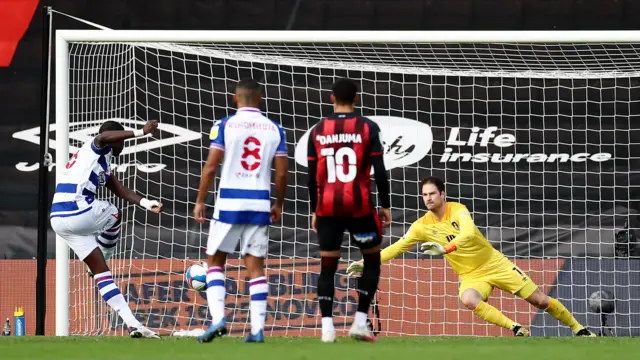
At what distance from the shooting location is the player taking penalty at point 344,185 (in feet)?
23.6

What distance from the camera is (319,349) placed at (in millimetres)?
Result: 6527

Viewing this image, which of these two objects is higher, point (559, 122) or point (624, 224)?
point (559, 122)

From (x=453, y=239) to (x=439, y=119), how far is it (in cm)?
318

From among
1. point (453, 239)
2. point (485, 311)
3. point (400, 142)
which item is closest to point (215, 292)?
point (453, 239)

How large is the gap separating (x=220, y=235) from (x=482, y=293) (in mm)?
3415

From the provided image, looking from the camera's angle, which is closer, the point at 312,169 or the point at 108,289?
the point at 312,169

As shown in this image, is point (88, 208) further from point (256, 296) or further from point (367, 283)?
point (367, 283)

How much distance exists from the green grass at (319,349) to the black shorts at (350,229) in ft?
2.04

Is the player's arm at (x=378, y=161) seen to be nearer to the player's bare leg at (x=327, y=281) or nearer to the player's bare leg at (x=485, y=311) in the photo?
the player's bare leg at (x=327, y=281)

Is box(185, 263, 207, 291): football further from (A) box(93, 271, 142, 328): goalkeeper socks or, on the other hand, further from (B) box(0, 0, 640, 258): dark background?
(B) box(0, 0, 640, 258): dark background

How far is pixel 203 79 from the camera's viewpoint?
41.1 feet
